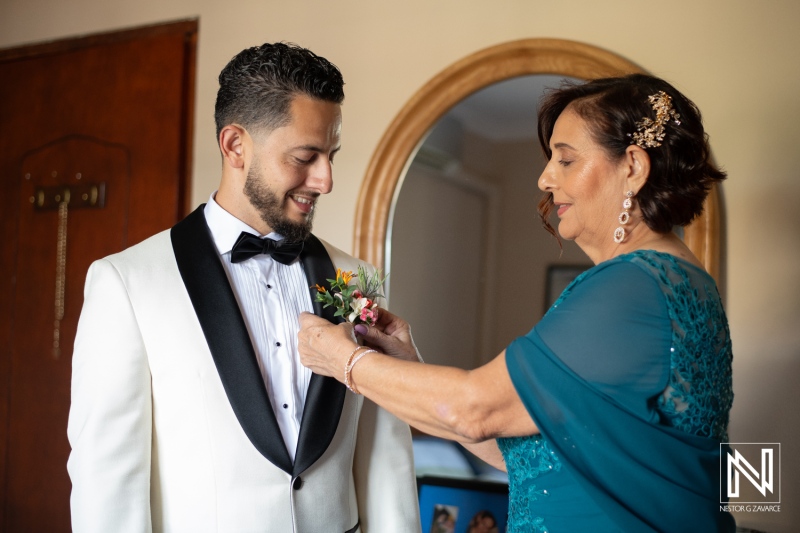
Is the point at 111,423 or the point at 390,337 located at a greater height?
the point at 390,337

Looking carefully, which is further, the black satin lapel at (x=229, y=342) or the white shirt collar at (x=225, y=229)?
the white shirt collar at (x=225, y=229)

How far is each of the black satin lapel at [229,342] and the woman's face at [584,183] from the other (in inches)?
28.1

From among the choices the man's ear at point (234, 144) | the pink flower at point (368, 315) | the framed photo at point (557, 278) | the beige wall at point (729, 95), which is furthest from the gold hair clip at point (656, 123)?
the framed photo at point (557, 278)

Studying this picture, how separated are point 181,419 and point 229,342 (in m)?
0.19

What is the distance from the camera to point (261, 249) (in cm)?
184

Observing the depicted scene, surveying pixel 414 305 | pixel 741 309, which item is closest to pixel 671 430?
pixel 741 309

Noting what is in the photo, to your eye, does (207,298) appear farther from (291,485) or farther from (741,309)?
(741,309)

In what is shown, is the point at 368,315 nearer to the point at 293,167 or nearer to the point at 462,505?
the point at 293,167

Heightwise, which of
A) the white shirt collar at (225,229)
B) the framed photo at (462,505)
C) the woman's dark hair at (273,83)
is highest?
the woman's dark hair at (273,83)

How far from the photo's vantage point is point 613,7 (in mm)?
2754

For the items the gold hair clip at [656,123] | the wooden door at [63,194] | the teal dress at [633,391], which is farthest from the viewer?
the wooden door at [63,194]

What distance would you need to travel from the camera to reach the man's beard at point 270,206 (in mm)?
1843

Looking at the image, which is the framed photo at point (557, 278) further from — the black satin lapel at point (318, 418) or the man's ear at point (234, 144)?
the man's ear at point (234, 144)

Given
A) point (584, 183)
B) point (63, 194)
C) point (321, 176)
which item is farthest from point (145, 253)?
point (63, 194)
